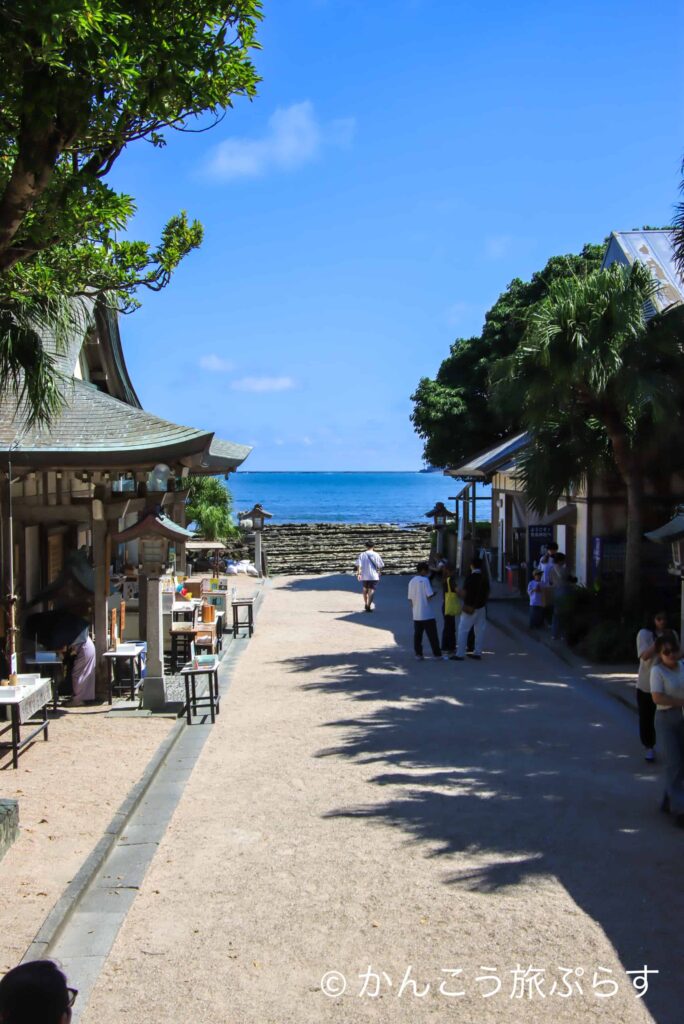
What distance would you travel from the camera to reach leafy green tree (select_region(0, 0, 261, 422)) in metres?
7.15

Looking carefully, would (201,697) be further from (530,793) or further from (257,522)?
(257,522)

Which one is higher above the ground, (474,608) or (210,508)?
(210,508)

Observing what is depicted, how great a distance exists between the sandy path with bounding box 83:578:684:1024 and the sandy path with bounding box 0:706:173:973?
639mm

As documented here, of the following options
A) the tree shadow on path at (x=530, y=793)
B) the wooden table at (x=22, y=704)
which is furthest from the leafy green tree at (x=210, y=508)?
the wooden table at (x=22, y=704)

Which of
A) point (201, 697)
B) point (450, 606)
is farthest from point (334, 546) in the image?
point (201, 697)

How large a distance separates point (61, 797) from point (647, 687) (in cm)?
576

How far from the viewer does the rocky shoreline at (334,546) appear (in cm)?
3741

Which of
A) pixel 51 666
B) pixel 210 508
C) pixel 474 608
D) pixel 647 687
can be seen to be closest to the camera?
pixel 647 687

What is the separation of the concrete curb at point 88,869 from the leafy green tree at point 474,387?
2474cm

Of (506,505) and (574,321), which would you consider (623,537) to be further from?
(506,505)

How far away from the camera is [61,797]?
29.2 feet

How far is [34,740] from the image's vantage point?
11047 millimetres

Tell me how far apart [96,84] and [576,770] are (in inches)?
292

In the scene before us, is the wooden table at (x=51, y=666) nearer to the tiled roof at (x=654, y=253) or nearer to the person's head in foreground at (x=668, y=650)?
the person's head in foreground at (x=668, y=650)
